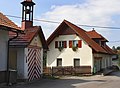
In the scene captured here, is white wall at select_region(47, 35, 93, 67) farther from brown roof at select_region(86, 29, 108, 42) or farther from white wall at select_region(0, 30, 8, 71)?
white wall at select_region(0, 30, 8, 71)

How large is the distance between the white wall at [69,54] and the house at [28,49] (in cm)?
1168

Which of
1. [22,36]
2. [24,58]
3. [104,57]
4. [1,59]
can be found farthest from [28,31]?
[104,57]

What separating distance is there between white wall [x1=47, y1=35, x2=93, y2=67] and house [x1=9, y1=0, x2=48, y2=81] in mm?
11682

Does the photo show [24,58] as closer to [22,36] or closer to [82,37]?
[22,36]

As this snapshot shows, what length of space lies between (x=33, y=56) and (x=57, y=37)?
16.5 m

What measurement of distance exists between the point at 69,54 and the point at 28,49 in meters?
17.0

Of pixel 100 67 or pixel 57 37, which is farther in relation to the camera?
pixel 100 67

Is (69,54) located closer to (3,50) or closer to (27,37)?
(27,37)

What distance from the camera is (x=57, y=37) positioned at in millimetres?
42406

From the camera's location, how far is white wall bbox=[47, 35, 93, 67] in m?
40.3

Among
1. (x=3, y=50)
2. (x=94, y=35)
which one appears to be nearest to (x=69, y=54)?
(x=94, y=35)

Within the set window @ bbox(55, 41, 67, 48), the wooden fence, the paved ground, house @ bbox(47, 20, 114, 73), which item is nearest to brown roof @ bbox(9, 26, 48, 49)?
the paved ground

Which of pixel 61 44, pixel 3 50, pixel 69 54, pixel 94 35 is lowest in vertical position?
pixel 3 50

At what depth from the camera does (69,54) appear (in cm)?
4159
